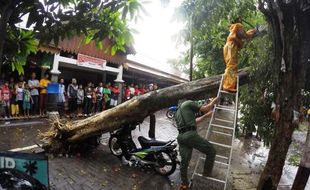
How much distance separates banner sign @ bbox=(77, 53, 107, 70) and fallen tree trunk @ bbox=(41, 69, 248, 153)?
8919 mm

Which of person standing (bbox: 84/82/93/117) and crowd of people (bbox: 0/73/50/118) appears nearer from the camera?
crowd of people (bbox: 0/73/50/118)

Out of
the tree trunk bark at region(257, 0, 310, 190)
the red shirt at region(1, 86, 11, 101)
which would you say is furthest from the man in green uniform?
the red shirt at region(1, 86, 11, 101)

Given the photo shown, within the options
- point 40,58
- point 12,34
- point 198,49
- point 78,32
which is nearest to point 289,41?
point 78,32

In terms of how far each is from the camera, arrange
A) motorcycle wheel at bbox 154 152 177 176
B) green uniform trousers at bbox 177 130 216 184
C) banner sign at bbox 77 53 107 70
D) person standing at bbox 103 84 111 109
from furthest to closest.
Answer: person standing at bbox 103 84 111 109, banner sign at bbox 77 53 107 70, motorcycle wheel at bbox 154 152 177 176, green uniform trousers at bbox 177 130 216 184

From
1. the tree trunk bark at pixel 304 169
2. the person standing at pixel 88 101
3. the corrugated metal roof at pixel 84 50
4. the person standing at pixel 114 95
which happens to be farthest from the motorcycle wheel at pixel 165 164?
the person standing at pixel 114 95

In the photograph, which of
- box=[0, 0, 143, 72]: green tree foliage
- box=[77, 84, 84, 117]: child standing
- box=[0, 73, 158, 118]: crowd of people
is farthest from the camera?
box=[77, 84, 84, 117]: child standing

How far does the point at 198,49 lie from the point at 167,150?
15.6 m

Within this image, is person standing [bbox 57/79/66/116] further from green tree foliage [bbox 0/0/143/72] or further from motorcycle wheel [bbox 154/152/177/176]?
green tree foliage [bbox 0/0/143/72]

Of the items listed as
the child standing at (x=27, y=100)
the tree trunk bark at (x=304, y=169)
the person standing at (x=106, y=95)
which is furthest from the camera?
the person standing at (x=106, y=95)

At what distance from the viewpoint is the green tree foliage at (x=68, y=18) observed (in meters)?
3.08

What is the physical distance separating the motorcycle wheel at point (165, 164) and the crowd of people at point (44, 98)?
758 centimetres

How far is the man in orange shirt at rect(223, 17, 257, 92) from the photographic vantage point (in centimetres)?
752

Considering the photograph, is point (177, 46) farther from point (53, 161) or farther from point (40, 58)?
point (40, 58)

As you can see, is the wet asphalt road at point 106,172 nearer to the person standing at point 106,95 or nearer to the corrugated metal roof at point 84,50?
the corrugated metal roof at point 84,50
